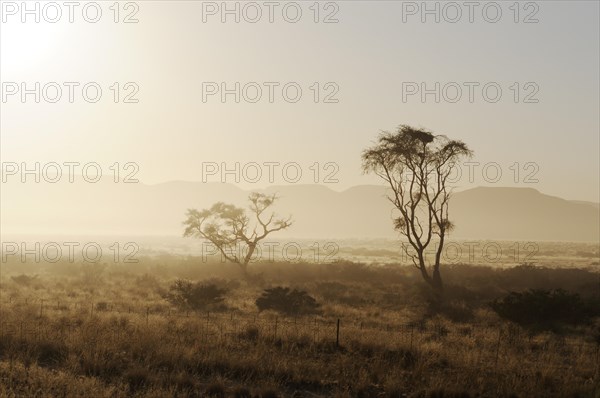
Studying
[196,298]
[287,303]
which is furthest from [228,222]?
[287,303]

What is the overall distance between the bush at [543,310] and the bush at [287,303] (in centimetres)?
899

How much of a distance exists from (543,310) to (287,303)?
39.4ft

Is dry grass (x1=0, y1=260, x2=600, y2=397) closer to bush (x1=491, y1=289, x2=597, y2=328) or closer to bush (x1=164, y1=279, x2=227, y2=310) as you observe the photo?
bush (x1=491, y1=289, x2=597, y2=328)

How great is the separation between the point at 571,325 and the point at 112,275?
37457 millimetres

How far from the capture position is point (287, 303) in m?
28.8

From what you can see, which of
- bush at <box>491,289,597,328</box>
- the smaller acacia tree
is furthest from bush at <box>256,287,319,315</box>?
the smaller acacia tree

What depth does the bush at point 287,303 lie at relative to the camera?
92.9 ft

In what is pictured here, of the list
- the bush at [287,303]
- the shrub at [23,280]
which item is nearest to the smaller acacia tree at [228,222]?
the shrub at [23,280]

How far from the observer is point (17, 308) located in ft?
80.4

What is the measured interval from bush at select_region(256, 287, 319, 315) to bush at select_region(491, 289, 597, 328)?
8.99 m

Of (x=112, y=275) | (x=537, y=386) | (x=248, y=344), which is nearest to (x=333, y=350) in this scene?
(x=248, y=344)

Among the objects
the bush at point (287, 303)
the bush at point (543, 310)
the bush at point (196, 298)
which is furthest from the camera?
the bush at point (196, 298)

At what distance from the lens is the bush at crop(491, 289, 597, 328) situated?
2420cm

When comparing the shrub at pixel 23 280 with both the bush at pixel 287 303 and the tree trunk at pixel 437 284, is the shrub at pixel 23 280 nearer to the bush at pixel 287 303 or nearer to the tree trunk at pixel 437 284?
the bush at pixel 287 303
